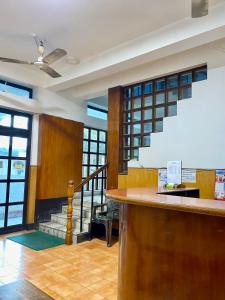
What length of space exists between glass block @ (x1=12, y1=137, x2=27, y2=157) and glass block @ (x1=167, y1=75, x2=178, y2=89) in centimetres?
311

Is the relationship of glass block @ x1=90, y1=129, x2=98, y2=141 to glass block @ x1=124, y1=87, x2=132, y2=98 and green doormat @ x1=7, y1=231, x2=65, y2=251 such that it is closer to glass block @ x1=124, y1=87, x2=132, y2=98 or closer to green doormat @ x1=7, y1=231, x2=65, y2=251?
glass block @ x1=124, y1=87, x2=132, y2=98

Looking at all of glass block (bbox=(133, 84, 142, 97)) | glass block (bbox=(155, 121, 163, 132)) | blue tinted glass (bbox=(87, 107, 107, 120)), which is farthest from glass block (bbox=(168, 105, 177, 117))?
blue tinted glass (bbox=(87, 107, 107, 120))

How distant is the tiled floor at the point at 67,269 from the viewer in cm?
261

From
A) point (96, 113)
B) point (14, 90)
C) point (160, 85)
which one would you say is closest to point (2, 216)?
point (14, 90)

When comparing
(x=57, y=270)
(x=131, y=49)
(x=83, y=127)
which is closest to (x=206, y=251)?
(x=57, y=270)

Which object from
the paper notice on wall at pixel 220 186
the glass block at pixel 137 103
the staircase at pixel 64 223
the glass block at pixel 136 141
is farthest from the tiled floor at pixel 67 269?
the glass block at pixel 137 103

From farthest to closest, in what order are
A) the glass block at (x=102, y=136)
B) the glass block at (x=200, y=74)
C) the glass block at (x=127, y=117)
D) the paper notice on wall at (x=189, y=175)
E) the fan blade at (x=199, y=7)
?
the glass block at (x=102, y=136), the glass block at (x=127, y=117), the glass block at (x=200, y=74), the paper notice on wall at (x=189, y=175), the fan blade at (x=199, y=7)

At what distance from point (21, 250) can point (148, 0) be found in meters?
3.92

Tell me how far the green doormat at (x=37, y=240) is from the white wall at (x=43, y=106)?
1.47 metres

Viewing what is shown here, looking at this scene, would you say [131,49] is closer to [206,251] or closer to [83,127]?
[83,127]

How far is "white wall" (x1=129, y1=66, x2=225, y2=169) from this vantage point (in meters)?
3.40

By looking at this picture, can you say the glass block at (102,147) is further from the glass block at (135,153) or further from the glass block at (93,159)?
the glass block at (135,153)

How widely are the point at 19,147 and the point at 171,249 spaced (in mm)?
4172

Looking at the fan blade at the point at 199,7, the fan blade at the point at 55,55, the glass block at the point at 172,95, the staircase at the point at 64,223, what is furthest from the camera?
the staircase at the point at 64,223
